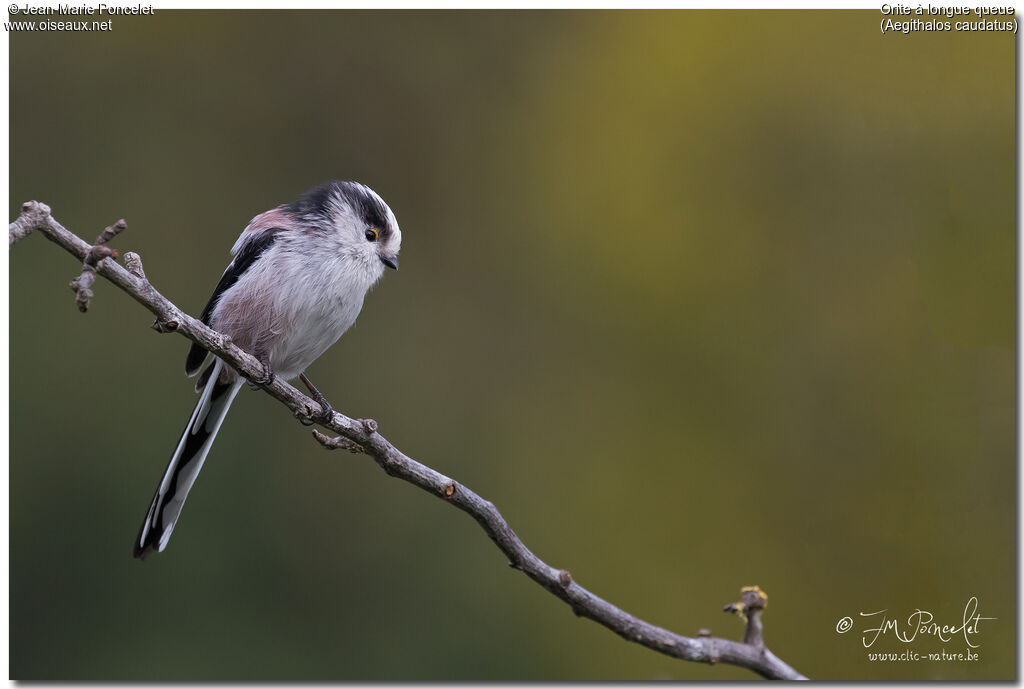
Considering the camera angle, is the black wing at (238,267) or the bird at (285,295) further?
the black wing at (238,267)

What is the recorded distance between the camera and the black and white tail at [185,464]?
124 inches

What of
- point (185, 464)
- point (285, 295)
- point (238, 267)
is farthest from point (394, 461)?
point (238, 267)

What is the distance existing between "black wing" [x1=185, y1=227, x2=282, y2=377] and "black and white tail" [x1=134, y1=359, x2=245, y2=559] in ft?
0.37

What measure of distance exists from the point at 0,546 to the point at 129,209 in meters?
2.85

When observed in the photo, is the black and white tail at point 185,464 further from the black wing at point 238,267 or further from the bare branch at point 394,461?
the bare branch at point 394,461

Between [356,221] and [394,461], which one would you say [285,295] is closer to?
[356,221]

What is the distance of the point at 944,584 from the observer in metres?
4.50

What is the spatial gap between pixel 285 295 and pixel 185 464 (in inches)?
28.8

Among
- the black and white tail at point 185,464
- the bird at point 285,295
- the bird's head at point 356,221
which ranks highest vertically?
the bird's head at point 356,221

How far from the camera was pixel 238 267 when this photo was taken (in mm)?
3467

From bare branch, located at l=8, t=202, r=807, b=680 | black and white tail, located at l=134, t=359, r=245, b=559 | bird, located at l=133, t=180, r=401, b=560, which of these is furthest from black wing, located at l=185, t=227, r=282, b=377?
bare branch, located at l=8, t=202, r=807, b=680

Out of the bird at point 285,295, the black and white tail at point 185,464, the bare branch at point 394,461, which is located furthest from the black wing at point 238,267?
the bare branch at point 394,461

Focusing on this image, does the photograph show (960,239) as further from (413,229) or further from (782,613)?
(413,229)

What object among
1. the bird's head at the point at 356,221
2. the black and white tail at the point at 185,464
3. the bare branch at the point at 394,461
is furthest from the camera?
the bird's head at the point at 356,221
